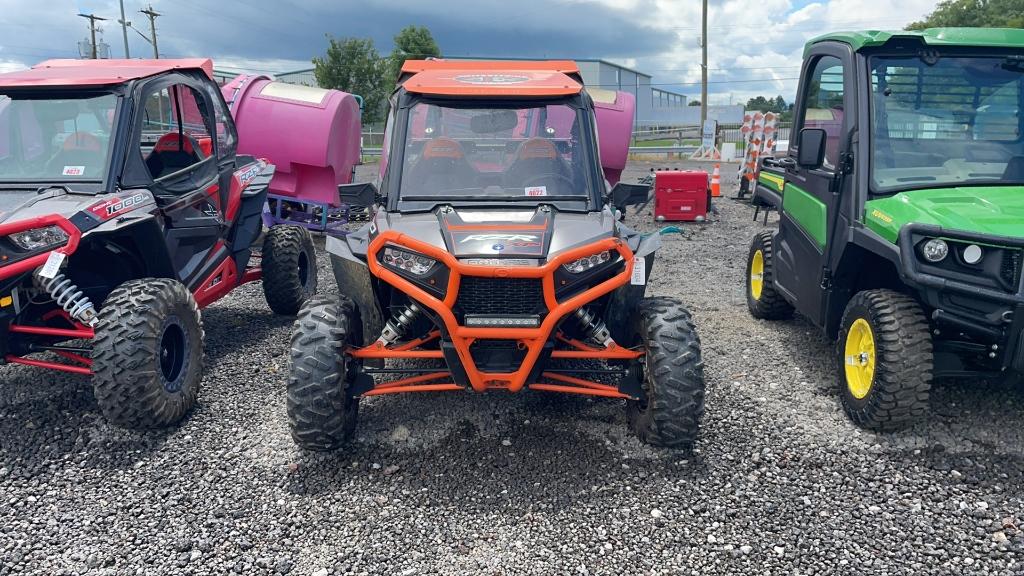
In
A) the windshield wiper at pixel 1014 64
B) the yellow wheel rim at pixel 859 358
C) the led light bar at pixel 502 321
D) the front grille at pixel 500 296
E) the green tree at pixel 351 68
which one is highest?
the green tree at pixel 351 68

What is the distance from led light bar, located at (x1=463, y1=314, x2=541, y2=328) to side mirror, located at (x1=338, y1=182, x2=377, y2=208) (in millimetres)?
1236

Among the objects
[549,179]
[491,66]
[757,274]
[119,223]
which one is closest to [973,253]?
[549,179]

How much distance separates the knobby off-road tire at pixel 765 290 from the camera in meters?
6.39

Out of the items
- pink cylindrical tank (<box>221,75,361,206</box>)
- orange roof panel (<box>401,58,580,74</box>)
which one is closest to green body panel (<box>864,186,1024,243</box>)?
orange roof panel (<box>401,58,580,74</box>)

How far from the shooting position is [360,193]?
14.6 ft

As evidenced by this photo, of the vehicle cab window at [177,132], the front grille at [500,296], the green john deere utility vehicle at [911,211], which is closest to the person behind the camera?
the front grille at [500,296]

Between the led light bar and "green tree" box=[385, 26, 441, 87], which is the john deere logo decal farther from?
"green tree" box=[385, 26, 441, 87]

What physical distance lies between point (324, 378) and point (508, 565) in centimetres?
139

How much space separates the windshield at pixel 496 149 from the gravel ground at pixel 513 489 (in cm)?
144

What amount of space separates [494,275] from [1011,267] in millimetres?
2645

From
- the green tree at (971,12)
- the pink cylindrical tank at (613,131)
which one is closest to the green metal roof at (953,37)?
the pink cylindrical tank at (613,131)

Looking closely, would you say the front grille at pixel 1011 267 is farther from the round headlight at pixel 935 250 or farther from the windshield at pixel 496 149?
the windshield at pixel 496 149

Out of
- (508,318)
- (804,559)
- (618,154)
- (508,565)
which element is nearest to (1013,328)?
(804,559)

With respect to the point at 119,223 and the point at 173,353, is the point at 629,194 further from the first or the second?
the point at 119,223
